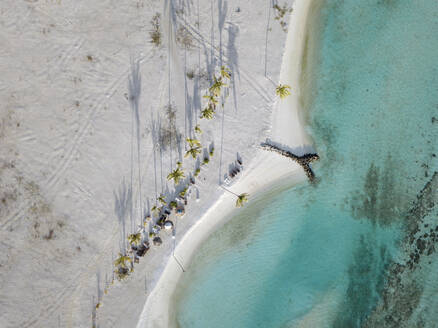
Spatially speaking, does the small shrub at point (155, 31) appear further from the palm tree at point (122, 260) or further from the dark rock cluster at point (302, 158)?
the palm tree at point (122, 260)

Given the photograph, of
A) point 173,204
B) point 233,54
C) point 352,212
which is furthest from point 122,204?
point 352,212

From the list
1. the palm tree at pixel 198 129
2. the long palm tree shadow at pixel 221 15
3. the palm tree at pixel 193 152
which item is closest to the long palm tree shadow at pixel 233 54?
the long palm tree shadow at pixel 221 15

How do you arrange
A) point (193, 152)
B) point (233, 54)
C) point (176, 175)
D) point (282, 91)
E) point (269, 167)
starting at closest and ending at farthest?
point (176, 175), point (193, 152), point (282, 91), point (233, 54), point (269, 167)

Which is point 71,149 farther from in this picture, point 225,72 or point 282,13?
point 282,13

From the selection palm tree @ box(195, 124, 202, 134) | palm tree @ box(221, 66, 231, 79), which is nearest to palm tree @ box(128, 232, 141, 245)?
palm tree @ box(195, 124, 202, 134)

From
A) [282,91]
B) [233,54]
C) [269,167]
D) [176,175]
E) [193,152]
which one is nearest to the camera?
[176,175]

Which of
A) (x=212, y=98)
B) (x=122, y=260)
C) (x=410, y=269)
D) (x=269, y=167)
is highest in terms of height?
(x=212, y=98)
